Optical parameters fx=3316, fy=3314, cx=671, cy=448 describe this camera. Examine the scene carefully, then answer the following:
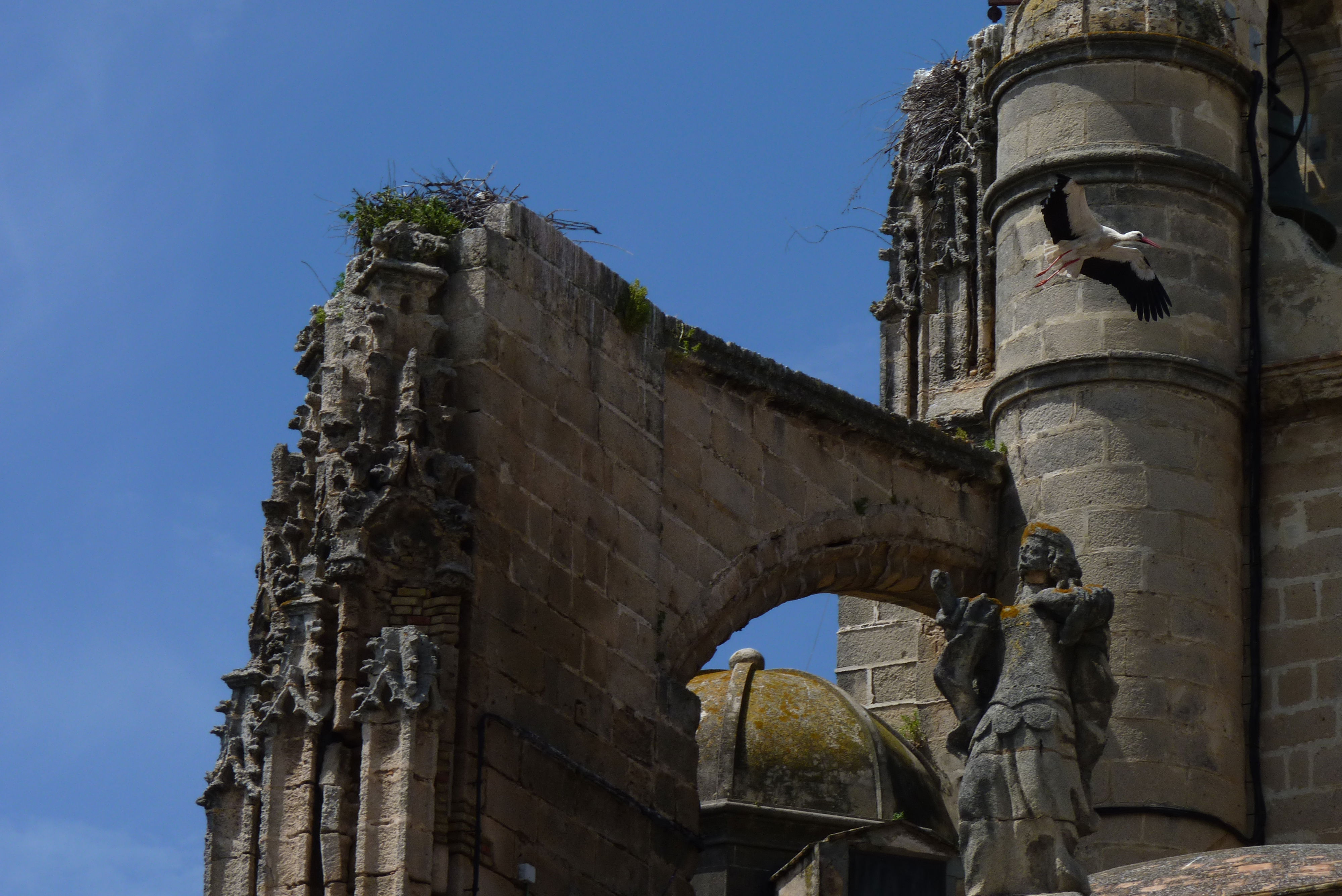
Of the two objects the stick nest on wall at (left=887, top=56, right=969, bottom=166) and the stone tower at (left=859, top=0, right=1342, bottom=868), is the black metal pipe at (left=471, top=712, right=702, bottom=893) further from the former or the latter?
the stick nest on wall at (left=887, top=56, right=969, bottom=166)

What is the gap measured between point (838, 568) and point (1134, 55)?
11.4 ft

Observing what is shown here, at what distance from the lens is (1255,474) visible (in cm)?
1873

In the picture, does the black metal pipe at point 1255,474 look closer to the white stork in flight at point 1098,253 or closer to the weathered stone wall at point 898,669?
the white stork in flight at point 1098,253

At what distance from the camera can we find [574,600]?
16.1 m

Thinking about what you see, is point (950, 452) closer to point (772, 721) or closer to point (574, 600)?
point (772, 721)

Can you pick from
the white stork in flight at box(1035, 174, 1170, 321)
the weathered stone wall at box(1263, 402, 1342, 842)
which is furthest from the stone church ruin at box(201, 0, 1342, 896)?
the white stork in flight at box(1035, 174, 1170, 321)

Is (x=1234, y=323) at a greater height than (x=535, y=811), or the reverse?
(x=1234, y=323)

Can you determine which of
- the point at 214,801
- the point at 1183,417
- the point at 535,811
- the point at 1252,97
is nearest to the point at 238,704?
the point at 214,801

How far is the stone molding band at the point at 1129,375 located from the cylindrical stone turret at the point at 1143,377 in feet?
0.04

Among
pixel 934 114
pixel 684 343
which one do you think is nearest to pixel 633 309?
pixel 684 343

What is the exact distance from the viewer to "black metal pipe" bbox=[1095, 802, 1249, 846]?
17.5m

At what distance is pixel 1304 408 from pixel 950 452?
201cm

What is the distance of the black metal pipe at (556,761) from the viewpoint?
15.0 meters

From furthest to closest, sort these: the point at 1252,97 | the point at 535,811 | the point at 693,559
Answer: the point at 1252,97 < the point at 693,559 < the point at 535,811
